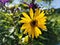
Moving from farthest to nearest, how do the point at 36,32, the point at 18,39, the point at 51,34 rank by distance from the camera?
the point at 51,34 → the point at 18,39 → the point at 36,32

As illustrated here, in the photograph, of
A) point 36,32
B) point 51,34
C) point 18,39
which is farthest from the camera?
point 51,34

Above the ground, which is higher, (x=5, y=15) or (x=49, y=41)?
(x=5, y=15)

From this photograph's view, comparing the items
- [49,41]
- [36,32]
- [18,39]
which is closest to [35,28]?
[36,32]

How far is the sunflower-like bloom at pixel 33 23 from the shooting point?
0.46m

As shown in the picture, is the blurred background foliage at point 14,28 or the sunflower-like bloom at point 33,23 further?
the blurred background foliage at point 14,28

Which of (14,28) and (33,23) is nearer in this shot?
(33,23)

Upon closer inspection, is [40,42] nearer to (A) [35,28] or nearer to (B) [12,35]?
(B) [12,35]

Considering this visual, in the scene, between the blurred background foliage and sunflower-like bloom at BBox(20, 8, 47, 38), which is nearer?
sunflower-like bloom at BBox(20, 8, 47, 38)

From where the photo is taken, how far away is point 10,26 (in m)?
0.66

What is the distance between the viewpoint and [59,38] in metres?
0.79

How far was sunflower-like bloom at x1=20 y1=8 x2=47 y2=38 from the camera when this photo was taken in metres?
0.46

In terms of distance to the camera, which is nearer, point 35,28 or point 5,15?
point 35,28

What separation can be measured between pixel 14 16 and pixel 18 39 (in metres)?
0.09

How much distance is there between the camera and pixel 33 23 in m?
A: 0.48
